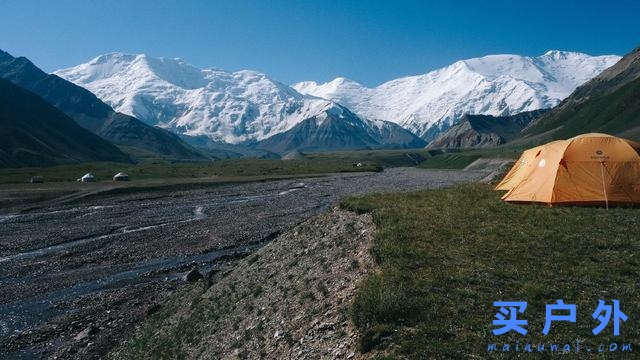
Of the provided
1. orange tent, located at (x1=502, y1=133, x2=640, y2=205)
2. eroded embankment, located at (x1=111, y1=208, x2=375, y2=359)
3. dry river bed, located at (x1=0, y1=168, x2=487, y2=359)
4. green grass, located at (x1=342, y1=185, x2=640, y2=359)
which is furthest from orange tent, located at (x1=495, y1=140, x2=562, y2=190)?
dry river bed, located at (x1=0, y1=168, x2=487, y2=359)

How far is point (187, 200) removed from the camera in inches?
3504

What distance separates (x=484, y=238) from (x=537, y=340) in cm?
832

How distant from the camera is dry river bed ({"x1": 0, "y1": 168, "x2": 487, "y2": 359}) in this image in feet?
87.4

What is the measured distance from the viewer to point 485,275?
16.9 metres

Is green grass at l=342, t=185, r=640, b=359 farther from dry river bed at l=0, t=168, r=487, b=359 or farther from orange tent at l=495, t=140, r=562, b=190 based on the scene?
dry river bed at l=0, t=168, r=487, b=359

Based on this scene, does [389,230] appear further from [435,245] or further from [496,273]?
[496,273]

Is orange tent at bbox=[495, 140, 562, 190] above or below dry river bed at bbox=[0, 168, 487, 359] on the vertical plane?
above

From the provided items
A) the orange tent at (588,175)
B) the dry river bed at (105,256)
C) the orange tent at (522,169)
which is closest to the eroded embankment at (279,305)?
the dry river bed at (105,256)

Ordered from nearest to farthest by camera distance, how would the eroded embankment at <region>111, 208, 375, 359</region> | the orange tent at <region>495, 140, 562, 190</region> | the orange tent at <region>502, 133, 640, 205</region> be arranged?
the eroded embankment at <region>111, 208, 375, 359</region>
the orange tent at <region>502, 133, 640, 205</region>
the orange tent at <region>495, 140, 562, 190</region>

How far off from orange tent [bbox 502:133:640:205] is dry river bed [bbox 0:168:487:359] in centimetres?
2389

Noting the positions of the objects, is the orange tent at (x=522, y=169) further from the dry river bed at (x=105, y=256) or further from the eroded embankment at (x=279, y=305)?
the dry river bed at (x=105, y=256)

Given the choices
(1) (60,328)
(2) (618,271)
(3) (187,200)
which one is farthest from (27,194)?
(2) (618,271)

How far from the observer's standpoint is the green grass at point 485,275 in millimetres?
13180

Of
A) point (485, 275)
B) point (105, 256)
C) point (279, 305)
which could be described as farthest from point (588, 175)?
point (105, 256)
